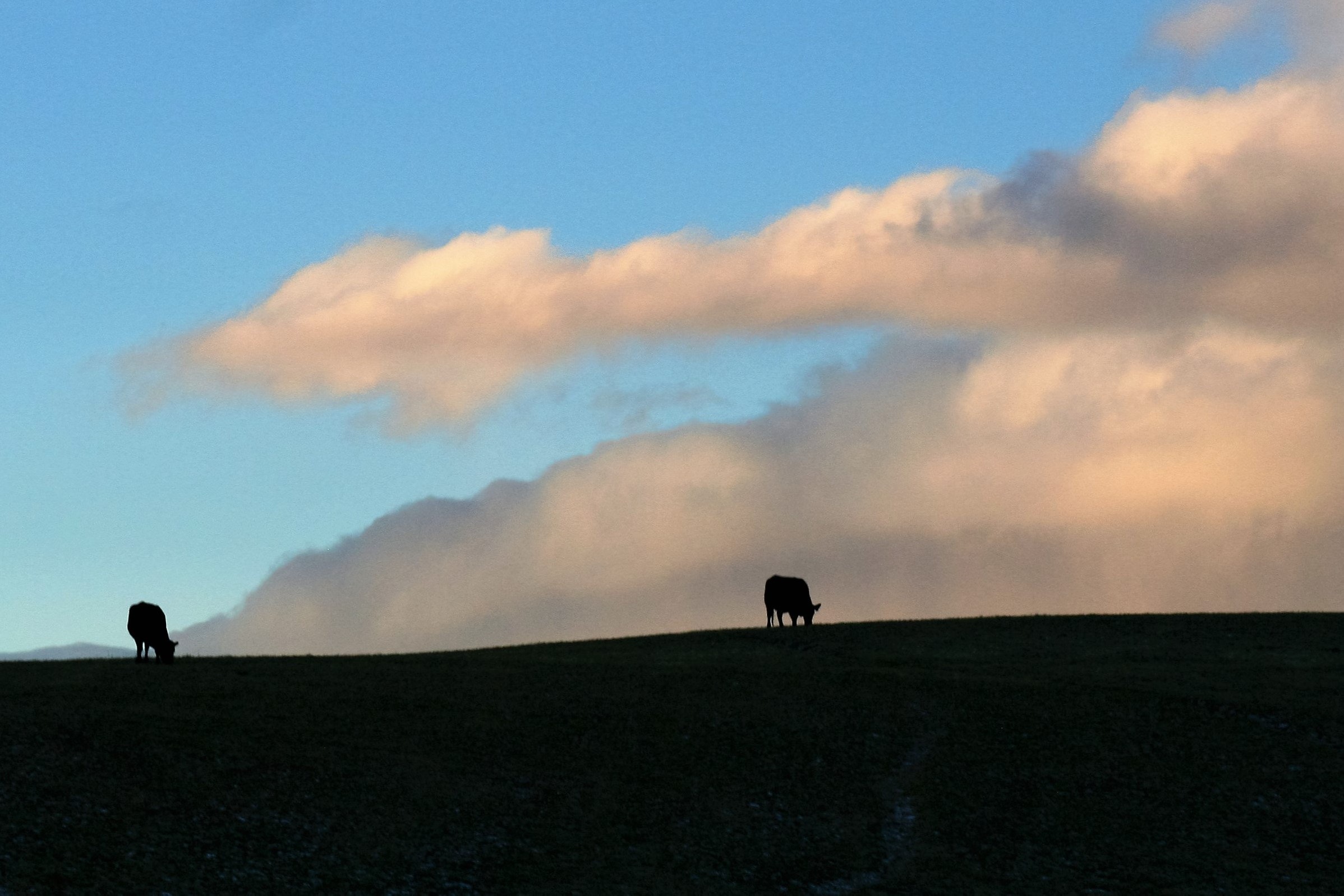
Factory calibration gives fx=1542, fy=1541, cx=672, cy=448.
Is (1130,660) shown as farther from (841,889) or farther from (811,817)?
(841,889)

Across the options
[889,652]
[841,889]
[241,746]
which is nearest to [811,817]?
[841,889]

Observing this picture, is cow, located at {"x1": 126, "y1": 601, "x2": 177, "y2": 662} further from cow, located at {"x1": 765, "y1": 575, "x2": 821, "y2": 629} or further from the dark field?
cow, located at {"x1": 765, "y1": 575, "x2": 821, "y2": 629}

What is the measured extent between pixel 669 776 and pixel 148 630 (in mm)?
21599

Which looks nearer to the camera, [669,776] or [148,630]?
[669,776]

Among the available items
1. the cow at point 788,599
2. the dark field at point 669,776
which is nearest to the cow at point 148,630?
the dark field at point 669,776

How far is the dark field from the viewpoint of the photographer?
96.3 feet

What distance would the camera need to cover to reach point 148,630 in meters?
50.2

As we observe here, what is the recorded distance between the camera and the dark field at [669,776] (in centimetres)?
2934

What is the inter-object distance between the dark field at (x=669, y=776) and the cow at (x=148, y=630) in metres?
1.20

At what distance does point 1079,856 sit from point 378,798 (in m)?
15.1

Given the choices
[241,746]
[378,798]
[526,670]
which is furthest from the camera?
[526,670]

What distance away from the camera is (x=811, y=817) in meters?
34.5

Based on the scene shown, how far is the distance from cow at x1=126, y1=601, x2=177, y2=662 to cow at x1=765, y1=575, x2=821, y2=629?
25.6 meters

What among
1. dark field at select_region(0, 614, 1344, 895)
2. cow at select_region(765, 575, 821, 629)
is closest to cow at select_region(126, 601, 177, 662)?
dark field at select_region(0, 614, 1344, 895)
